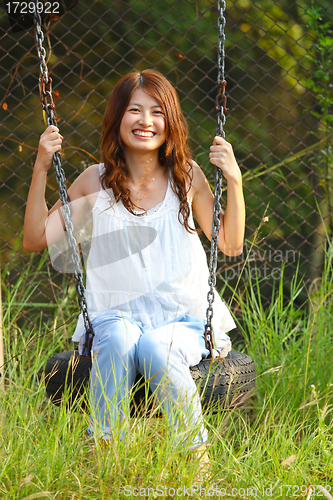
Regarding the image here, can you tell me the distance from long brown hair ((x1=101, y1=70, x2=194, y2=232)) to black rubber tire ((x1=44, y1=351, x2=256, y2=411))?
54cm

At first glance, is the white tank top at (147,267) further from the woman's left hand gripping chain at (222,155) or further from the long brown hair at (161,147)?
the woman's left hand gripping chain at (222,155)

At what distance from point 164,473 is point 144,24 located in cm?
319

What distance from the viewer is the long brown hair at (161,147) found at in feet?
Answer: 6.33

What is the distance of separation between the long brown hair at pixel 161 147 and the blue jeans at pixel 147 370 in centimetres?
46

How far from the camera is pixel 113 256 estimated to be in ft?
6.35

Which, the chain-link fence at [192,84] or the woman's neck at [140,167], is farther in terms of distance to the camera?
A: the chain-link fence at [192,84]

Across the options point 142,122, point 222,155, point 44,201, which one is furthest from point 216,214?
point 44,201

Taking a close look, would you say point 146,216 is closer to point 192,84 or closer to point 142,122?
point 142,122

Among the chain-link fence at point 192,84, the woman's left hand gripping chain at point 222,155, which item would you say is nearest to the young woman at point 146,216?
the woman's left hand gripping chain at point 222,155

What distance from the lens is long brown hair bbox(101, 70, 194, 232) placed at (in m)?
1.93

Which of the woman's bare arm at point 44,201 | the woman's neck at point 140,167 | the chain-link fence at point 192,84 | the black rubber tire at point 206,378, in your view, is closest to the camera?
the black rubber tire at point 206,378

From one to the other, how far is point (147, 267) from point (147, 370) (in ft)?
1.40

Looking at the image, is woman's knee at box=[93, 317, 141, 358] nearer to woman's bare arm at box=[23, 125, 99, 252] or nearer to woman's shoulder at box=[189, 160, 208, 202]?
woman's bare arm at box=[23, 125, 99, 252]

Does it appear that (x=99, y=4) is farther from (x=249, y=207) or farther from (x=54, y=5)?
(x=249, y=207)
